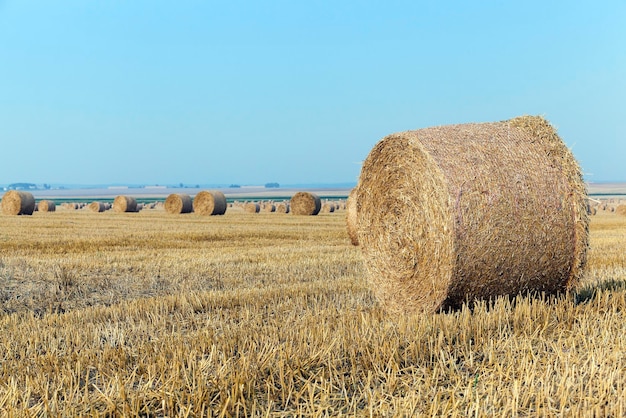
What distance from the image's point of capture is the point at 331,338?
466cm

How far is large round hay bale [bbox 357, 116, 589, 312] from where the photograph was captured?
5.85 m

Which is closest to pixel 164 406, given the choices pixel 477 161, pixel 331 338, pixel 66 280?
pixel 331 338

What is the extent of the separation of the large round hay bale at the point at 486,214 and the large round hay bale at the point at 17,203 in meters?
28.1

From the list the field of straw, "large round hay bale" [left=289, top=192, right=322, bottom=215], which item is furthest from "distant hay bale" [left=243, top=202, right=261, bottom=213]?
the field of straw

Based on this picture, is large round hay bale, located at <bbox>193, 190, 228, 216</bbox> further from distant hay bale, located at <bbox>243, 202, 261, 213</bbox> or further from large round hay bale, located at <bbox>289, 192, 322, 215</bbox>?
distant hay bale, located at <bbox>243, 202, 261, 213</bbox>

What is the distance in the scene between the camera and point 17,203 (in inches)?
1194

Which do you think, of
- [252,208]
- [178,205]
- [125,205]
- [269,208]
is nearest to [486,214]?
[178,205]

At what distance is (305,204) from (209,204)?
16.6 ft

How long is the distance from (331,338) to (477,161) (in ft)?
8.37

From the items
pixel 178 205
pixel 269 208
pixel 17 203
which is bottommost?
pixel 269 208

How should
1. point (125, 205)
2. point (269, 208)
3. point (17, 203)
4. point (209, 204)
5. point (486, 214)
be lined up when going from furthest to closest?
point (269, 208)
point (125, 205)
point (17, 203)
point (209, 204)
point (486, 214)

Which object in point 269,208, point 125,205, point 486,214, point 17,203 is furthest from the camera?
point 269,208

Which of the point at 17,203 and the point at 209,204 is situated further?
the point at 17,203

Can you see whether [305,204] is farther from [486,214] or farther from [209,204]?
[486,214]
